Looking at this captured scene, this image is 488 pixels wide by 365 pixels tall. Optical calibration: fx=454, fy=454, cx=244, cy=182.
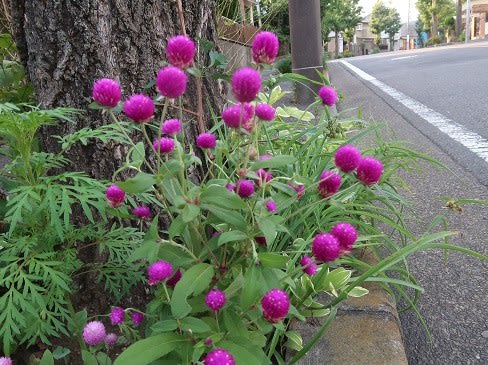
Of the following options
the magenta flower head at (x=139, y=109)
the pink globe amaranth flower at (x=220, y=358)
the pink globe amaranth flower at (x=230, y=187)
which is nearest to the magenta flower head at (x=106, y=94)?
→ the magenta flower head at (x=139, y=109)

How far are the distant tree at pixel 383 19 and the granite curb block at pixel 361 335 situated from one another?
75.2 metres

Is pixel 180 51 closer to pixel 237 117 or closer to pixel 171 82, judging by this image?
pixel 171 82

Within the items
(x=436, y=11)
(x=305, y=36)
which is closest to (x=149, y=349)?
(x=305, y=36)

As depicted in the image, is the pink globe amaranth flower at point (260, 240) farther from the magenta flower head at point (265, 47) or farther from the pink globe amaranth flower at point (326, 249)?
the magenta flower head at point (265, 47)

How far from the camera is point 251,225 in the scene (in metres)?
1.09

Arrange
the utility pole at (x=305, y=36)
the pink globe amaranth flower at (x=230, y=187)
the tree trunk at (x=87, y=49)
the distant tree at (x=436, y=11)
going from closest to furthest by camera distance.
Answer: the pink globe amaranth flower at (x=230, y=187) → the tree trunk at (x=87, y=49) → the utility pole at (x=305, y=36) → the distant tree at (x=436, y=11)

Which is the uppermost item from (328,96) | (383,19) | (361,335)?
(383,19)

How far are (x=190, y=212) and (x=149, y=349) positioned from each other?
1.03 feet

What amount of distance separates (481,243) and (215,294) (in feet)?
4.43

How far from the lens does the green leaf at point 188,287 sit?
949 millimetres

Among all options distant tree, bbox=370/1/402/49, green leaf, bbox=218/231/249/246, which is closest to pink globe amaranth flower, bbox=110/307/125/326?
green leaf, bbox=218/231/249/246

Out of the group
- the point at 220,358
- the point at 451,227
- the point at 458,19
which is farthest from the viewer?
the point at 458,19

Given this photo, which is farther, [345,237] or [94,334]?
[94,334]

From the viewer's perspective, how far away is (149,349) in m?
0.98
